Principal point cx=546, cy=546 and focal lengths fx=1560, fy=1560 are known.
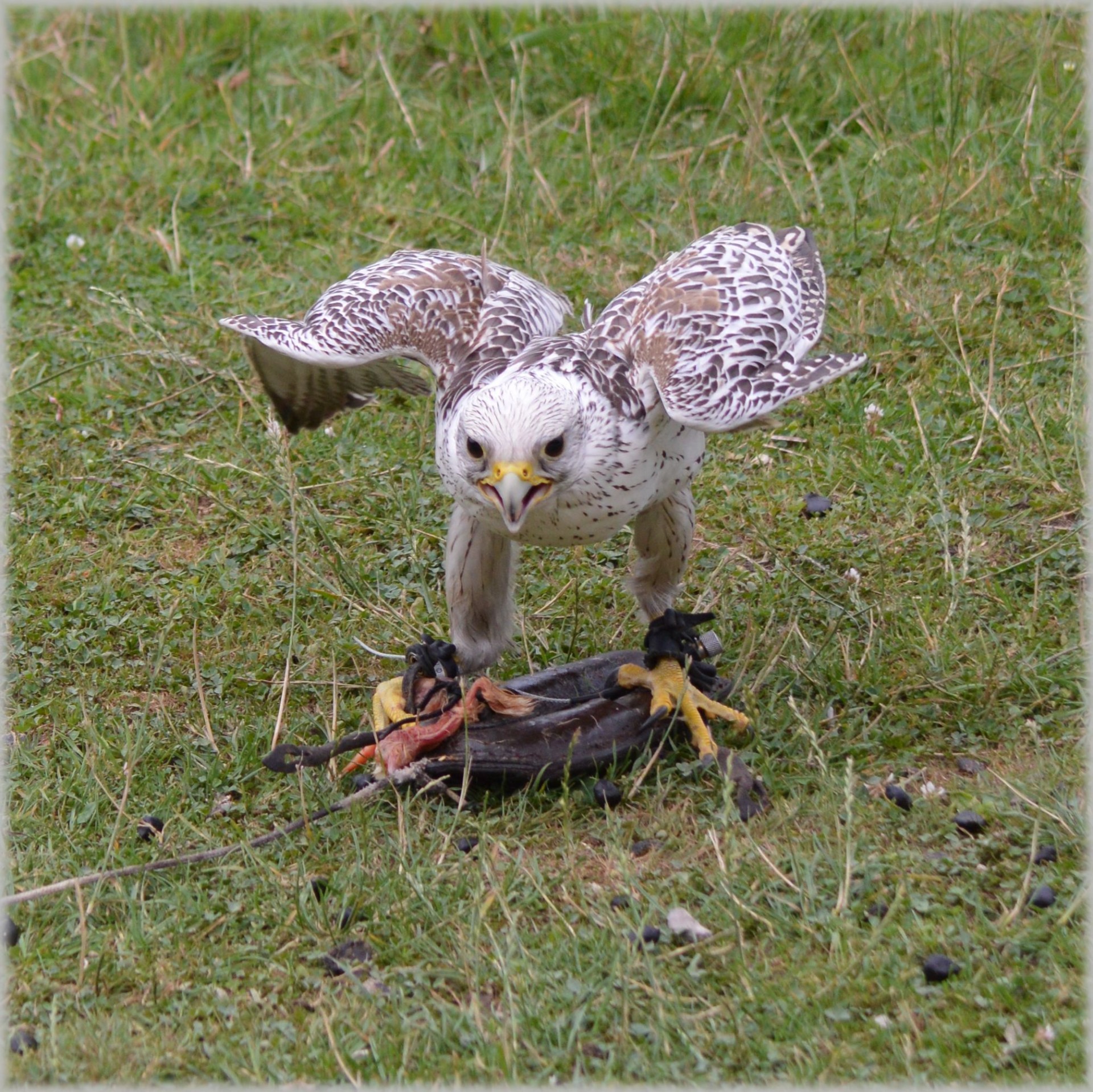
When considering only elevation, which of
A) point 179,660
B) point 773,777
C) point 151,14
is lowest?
point 179,660

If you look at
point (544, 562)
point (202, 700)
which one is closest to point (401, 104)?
point (544, 562)

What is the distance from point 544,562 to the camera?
17.2 ft

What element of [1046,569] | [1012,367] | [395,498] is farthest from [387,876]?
[1012,367]

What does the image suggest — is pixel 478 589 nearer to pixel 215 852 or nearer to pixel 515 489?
pixel 515 489

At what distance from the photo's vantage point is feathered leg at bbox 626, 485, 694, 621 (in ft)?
14.4

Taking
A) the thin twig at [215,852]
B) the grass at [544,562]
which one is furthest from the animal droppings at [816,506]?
the thin twig at [215,852]

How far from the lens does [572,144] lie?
23.3ft

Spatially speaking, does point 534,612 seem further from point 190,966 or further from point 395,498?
point 190,966

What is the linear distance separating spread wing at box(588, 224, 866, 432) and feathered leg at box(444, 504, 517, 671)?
0.64 meters

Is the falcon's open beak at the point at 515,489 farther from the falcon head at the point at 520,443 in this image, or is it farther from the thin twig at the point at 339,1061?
the thin twig at the point at 339,1061

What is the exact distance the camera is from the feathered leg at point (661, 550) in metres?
4.39

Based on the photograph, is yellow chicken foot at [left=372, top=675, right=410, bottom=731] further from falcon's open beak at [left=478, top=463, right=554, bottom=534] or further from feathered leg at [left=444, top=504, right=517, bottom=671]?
falcon's open beak at [left=478, top=463, right=554, bottom=534]

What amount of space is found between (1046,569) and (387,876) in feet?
7.91

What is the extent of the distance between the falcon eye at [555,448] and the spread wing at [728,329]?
30 centimetres
